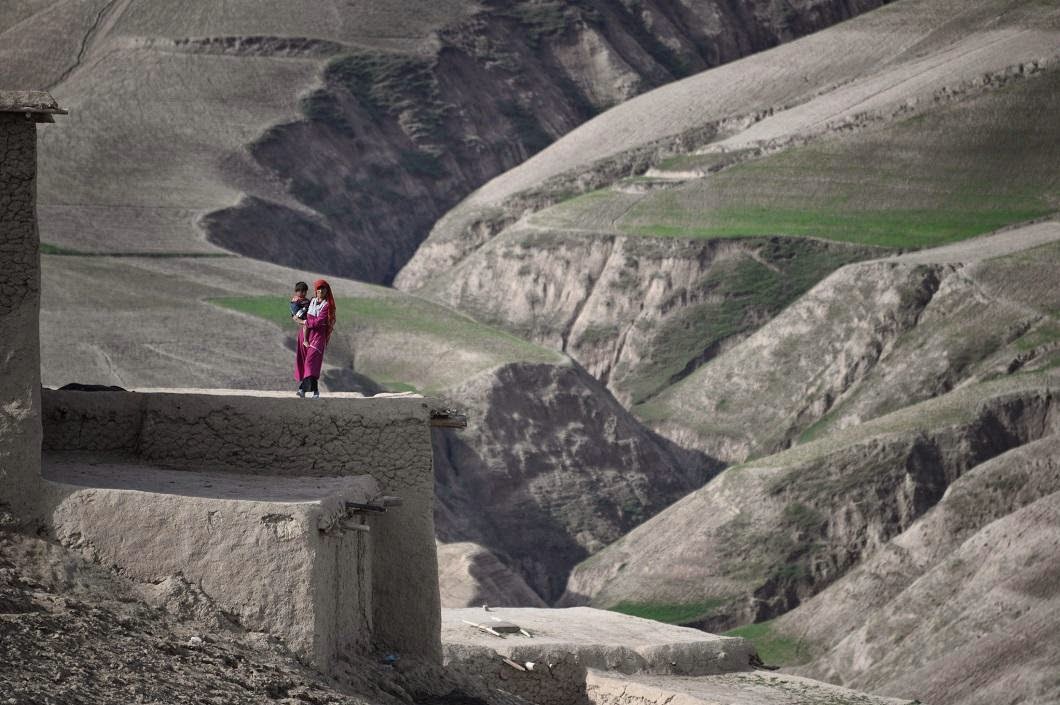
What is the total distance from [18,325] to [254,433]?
2.44 m

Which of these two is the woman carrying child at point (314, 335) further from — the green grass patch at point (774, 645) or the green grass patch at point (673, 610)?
the green grass patch at point (673, 610)

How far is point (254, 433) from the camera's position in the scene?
16219 mm

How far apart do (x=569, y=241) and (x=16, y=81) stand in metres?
18.4

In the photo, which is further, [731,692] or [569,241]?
[569,241]

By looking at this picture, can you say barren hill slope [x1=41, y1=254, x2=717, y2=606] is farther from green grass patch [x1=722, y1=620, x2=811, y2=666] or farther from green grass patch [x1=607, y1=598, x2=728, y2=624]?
green grass patch [x1=722, y1=620, x2=811, y2=666]

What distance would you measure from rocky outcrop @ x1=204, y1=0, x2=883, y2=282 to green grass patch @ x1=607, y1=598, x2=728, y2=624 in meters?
23.0

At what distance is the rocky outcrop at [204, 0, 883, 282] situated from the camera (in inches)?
2692

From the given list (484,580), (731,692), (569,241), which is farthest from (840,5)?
(731,692)

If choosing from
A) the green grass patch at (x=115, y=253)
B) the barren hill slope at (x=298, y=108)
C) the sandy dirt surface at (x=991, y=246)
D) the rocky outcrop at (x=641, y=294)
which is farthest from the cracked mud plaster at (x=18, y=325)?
the rocky outcrop at (x=641, y=294)

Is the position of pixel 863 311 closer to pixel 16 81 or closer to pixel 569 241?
pixel 569 241

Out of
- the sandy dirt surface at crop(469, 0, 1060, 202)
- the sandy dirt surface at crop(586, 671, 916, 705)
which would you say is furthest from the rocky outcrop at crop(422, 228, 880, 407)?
the sandy dirt surface at crop(586, 671, 916, 705)

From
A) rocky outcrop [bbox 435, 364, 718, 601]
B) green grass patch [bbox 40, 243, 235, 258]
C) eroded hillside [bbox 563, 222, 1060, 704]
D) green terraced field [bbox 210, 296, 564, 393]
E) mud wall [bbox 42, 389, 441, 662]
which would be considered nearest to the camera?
mud wall [bbox 42, 389, 441, 662]

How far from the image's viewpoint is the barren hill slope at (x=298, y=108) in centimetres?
6312

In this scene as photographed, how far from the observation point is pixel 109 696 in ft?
40.0
